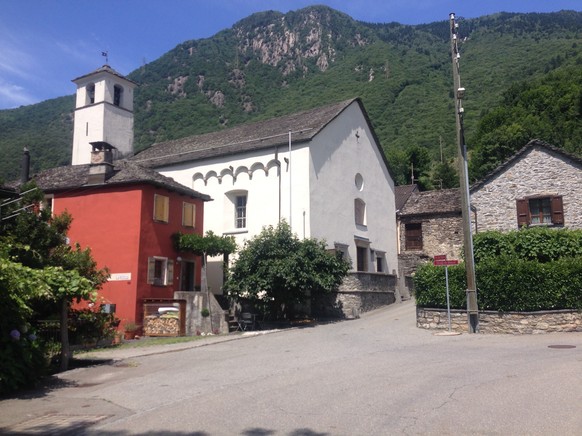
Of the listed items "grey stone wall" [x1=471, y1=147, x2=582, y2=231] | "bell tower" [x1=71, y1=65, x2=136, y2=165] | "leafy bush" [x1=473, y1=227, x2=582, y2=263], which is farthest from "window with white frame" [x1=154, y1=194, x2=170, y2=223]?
"grey stone wall" [x1=471, y1=147, x2=582, y2=231]

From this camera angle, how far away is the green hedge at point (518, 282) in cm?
1805

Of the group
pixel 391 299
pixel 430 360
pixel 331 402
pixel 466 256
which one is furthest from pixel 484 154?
pixel 331 402

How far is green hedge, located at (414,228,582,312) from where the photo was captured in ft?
59.2

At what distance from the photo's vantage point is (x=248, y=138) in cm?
3316

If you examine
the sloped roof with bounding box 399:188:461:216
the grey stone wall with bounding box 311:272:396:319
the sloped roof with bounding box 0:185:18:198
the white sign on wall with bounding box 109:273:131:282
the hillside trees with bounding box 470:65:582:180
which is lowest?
the grey stone wall with bounding box 311:272:396:319

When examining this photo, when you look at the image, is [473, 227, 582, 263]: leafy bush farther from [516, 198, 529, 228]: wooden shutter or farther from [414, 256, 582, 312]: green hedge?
[516, 198, 529, 228]: wooden shutter

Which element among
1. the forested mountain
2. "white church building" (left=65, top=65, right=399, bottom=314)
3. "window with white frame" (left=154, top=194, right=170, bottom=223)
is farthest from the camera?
the forested mountain

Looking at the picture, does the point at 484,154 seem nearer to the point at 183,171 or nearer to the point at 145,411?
the point at 183,171

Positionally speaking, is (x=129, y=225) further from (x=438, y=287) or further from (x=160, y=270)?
(x=438, y=287)

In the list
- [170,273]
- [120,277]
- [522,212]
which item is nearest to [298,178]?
[170,273]

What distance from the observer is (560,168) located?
96.8 feet

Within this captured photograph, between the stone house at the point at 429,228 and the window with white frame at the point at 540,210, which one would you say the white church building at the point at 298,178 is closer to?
the stone house at the point at 429,228

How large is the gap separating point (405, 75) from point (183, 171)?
215 feet

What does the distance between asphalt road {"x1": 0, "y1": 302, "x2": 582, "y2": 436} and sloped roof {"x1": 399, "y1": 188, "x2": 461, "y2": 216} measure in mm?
21581
